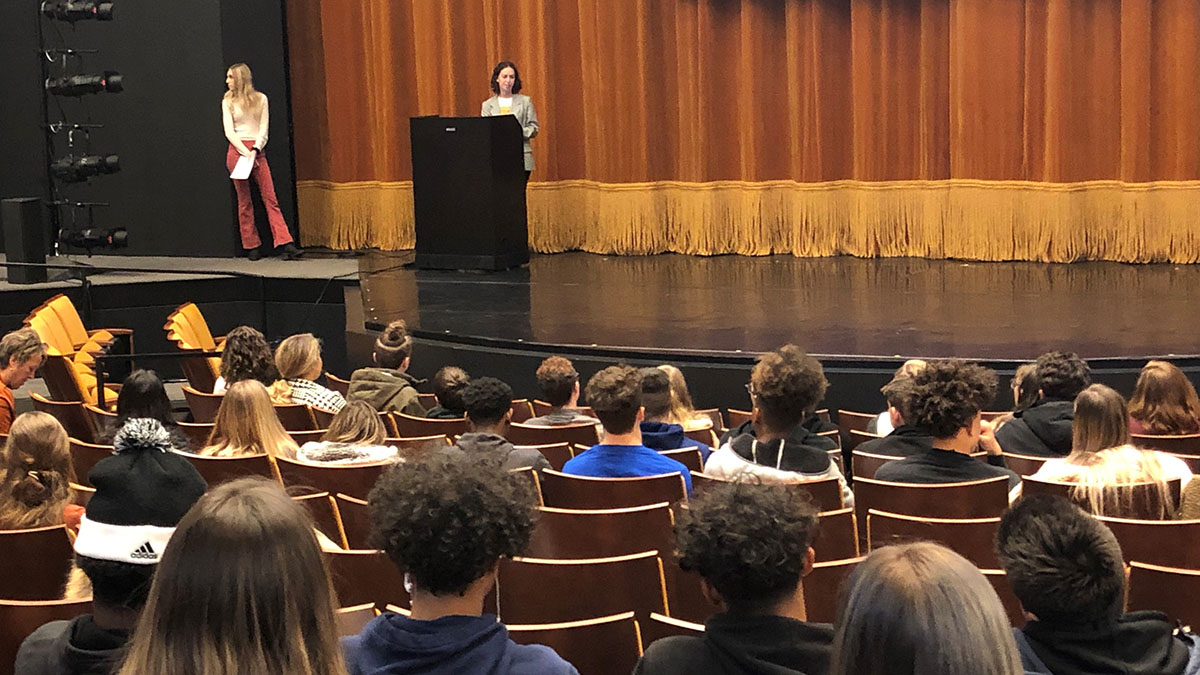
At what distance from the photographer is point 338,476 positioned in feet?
13.6

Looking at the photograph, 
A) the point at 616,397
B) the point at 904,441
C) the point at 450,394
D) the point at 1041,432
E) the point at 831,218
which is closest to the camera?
the point at 616,397

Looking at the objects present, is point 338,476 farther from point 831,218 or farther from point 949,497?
point 831,218

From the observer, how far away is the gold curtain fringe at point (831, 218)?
10344mm

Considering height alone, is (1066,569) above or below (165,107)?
below

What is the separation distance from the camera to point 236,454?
4.38 meters

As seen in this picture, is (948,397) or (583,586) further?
(948,397)

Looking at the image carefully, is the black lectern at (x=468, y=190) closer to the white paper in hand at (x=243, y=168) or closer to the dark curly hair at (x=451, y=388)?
the white paper in hand at (x=243, y=168)

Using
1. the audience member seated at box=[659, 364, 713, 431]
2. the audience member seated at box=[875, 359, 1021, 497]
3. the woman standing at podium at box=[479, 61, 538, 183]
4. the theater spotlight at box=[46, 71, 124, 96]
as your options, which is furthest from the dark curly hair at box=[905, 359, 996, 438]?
the theater spotlight at box=[46, 71, 124, 96]

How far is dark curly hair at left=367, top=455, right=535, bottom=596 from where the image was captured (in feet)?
6.91

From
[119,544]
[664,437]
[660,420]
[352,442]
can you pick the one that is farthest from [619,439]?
[119,544]

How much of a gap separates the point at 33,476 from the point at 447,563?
2.06 m

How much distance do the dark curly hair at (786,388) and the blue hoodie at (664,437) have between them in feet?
2.27

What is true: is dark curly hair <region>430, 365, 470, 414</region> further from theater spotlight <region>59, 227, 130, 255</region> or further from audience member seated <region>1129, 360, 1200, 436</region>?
theater spotlight <region>59, 227, 130, 255</region>

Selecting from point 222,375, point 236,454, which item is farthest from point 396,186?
point 236,454
